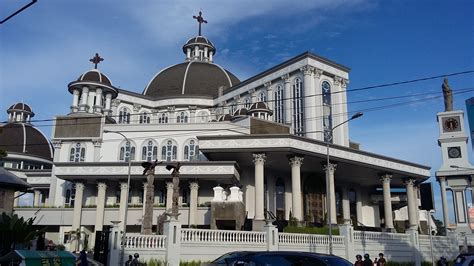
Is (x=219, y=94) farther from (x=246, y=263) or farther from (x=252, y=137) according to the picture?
(x=246, y=263)

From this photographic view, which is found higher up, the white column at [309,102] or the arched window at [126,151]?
the white column at [309,102]

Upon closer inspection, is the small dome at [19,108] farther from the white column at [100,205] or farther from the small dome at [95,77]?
the white column at [100,205]

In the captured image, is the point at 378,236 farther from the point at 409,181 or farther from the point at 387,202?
the point at 409,181

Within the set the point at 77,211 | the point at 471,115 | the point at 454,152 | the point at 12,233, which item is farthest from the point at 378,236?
the point at 471,115


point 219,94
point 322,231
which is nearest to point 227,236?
point 322,231

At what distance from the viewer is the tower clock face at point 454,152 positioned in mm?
55562

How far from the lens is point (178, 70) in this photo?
70.4 meters

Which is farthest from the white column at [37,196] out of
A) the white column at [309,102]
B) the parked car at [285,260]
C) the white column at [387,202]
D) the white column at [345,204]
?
the parked car at [285,260]

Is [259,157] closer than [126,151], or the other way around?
[259,157]

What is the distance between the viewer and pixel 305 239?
2794 cm

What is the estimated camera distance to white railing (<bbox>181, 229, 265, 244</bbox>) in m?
24.1

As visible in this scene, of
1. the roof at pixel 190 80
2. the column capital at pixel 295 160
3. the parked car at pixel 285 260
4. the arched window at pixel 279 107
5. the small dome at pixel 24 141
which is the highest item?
the roof at pixel 190 80

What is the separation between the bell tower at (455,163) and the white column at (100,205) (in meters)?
38.8

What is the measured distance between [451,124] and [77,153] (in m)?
44.9
